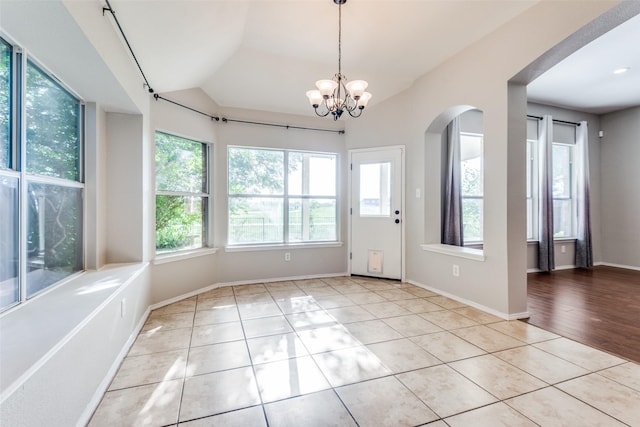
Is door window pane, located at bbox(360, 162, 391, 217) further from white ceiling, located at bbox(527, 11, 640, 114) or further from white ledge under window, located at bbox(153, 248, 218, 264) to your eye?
white ceiling, located at bbox(527, 11, 640, 114)

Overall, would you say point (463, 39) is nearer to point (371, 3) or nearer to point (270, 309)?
point (371, 3)

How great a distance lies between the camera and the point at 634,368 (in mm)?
2064

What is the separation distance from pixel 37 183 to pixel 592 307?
202 inches

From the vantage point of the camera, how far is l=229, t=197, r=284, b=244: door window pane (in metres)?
4.29

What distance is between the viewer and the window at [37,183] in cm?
155

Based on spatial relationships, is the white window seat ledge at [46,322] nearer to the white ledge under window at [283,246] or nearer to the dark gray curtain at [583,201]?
the white ledge under window at [283,246]

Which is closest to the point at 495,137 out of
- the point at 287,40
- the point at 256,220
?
the point at 287,40

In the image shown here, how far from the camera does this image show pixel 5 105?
60.0 inches

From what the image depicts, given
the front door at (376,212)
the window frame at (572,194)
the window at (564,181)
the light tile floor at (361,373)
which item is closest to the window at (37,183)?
the light tile floor at (361,373)

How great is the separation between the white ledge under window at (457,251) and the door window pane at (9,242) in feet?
12.3

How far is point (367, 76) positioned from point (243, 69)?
1.62 metres

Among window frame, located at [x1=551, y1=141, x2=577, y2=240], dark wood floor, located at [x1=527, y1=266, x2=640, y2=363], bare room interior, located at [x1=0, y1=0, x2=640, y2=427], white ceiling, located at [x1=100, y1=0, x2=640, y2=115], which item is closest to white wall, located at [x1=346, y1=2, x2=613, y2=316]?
bare room interior, located at [x1=0, y1=0, x2=640, y2=427]

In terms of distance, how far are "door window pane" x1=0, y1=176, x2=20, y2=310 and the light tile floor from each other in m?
0.79

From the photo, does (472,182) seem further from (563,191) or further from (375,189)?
(563,191)
